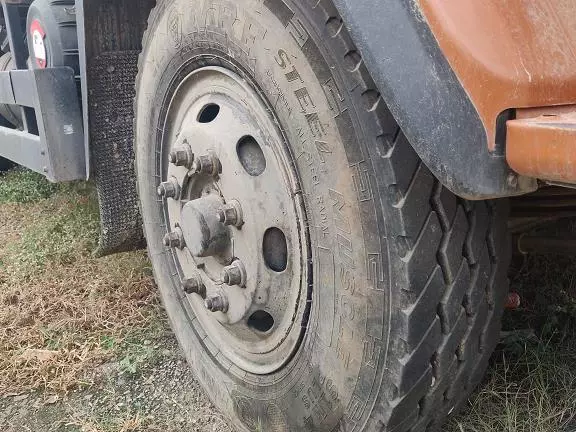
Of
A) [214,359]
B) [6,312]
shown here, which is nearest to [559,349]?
[214,359]

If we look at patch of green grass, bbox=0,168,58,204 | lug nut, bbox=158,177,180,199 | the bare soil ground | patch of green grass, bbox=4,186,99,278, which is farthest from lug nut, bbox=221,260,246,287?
patch of green grass, bbox=0,168,58,204

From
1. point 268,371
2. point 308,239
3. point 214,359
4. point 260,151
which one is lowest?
point 214,359

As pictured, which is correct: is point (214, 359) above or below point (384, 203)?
below

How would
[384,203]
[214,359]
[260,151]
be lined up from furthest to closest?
[214,359] → [260,151] → [384,203]

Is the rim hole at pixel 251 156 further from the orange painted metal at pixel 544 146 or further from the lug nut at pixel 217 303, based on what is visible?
the orange painted metal at pixel 544 146

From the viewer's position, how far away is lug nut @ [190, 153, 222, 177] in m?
1.71

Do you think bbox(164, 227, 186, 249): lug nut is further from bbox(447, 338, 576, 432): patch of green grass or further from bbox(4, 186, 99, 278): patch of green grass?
bbox(4, 186, 99, 278): patch of green grass

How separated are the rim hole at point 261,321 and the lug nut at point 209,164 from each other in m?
0.41

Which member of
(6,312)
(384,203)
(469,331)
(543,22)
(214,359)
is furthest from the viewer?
(6,312)

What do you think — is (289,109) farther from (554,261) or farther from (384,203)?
(554,261)

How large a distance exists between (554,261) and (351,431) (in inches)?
54.5

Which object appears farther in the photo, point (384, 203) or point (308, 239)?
point (308, 239)

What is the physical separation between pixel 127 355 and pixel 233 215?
41.1 inches

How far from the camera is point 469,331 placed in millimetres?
1365
